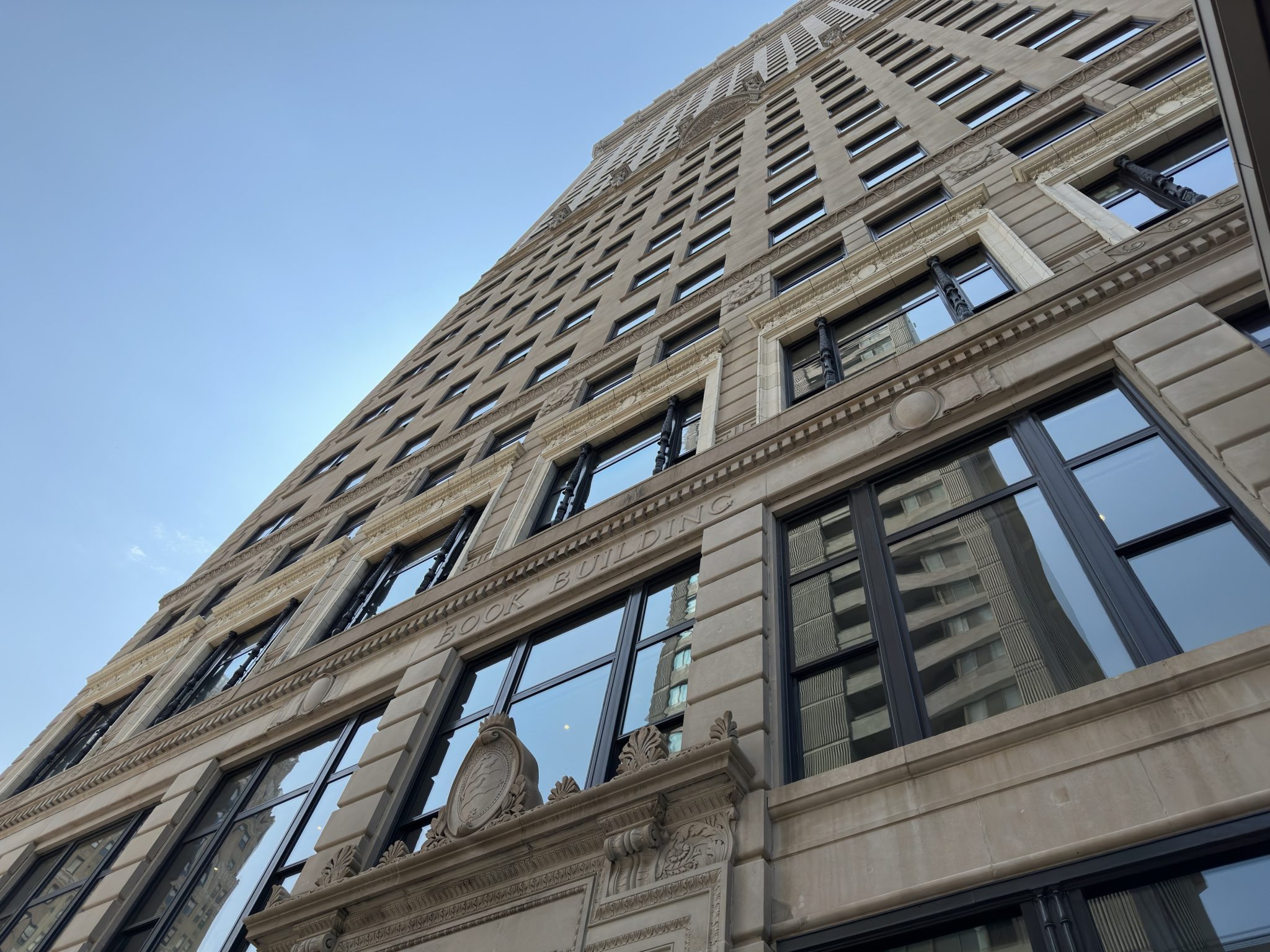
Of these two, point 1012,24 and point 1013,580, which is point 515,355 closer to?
point 1012,24

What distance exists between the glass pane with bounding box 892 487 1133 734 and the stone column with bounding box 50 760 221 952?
1268 cm

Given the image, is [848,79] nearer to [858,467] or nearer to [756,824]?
[858,467]

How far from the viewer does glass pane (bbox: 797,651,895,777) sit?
25.6 ft

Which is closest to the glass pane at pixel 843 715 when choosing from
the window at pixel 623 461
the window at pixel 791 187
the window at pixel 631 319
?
the window at pixel 623 461

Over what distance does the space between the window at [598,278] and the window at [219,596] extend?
647 inches

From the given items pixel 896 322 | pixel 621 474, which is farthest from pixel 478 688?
pixel 896 322

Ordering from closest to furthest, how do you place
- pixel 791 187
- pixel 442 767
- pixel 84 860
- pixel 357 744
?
pixel 442 767, pixel 357 744, pixel 84 860, pixel 791 187

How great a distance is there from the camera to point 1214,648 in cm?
618

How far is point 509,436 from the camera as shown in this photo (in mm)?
23266

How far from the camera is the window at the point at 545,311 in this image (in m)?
33.7

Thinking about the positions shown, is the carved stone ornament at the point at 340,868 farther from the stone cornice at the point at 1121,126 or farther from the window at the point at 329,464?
the window at the point at 329,464

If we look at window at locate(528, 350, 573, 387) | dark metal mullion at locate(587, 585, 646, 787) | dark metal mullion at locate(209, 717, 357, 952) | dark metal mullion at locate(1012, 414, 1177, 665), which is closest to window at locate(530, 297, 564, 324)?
window at locate(528, 350, 573, 387)

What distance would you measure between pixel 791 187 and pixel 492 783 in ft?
72.6

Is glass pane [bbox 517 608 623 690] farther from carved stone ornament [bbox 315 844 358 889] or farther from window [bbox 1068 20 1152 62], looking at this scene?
window [bbox 1068 20 1152 62]
